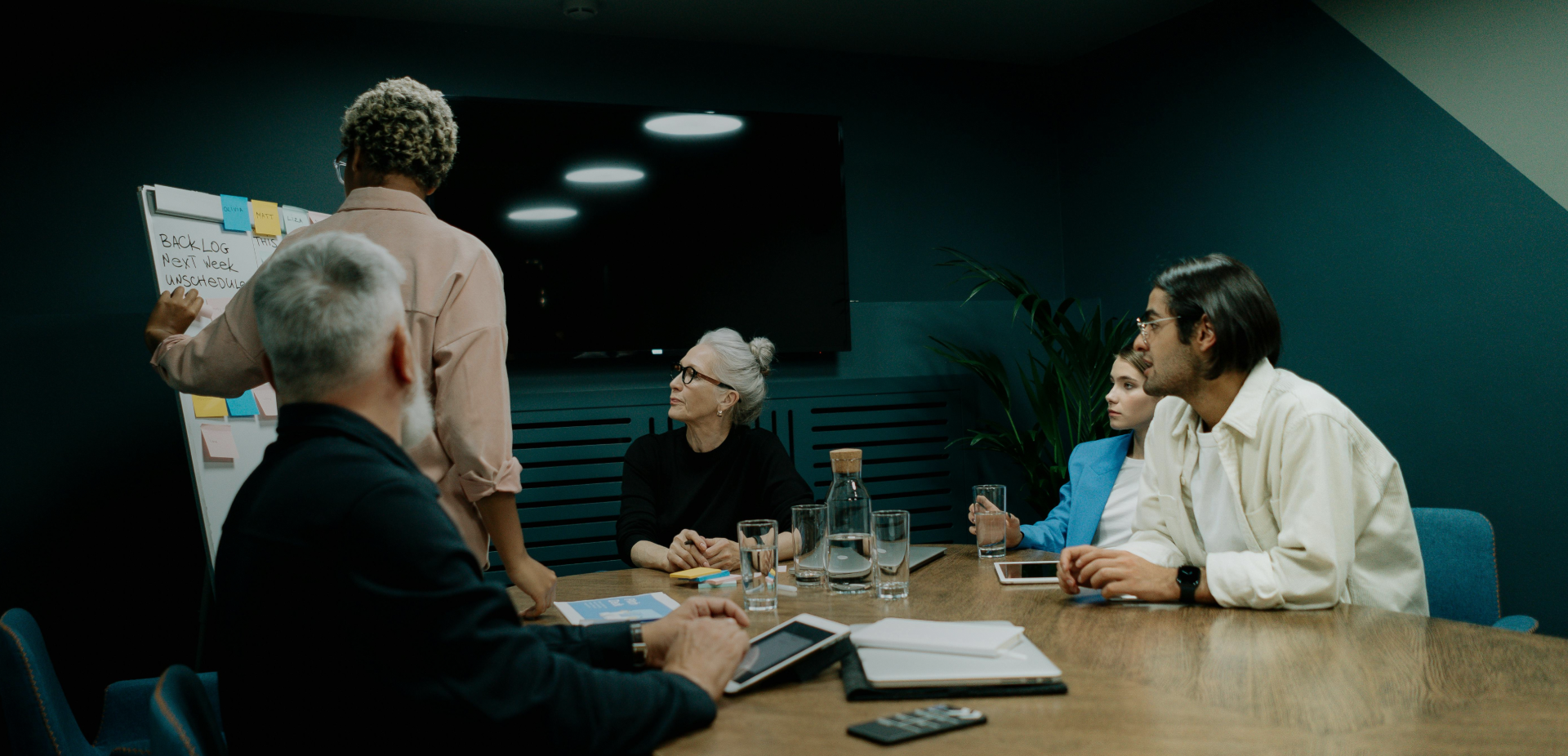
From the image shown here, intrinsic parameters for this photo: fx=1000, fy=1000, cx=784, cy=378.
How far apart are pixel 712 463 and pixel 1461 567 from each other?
172 centimetres

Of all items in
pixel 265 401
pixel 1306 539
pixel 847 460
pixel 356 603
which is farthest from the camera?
pixel 265 401

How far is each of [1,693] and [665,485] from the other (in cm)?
151

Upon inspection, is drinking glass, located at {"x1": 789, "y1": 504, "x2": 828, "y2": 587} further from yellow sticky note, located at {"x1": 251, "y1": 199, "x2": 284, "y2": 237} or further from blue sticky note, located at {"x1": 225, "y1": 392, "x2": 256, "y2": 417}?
yellow sticky note, located at {"x1": 251, "y1": 199, "x2": 284, "y2": 237}

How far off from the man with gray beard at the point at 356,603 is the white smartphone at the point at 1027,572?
3.01 ft

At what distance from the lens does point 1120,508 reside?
253cm

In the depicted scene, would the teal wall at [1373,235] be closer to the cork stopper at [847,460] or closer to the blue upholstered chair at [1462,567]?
the blue upholstered chair at [1462,567]

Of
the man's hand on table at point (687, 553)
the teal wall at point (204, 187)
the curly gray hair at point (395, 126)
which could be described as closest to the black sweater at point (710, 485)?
the man's hand on table at point (687, 553)

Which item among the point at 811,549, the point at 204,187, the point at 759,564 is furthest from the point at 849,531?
the point at 204,187

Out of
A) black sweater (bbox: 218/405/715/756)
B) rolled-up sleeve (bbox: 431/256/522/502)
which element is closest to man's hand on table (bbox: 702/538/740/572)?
rolled-up sleeve (bbox: 431/256/522/502)

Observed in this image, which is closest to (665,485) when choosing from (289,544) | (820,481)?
(820,481)

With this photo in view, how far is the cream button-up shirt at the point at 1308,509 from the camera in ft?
5.19

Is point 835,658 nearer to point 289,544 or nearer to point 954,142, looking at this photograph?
point 289,544

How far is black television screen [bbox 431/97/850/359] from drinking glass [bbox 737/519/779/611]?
222 cm

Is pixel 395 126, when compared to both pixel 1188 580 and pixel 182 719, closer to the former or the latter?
pixel 182 719
